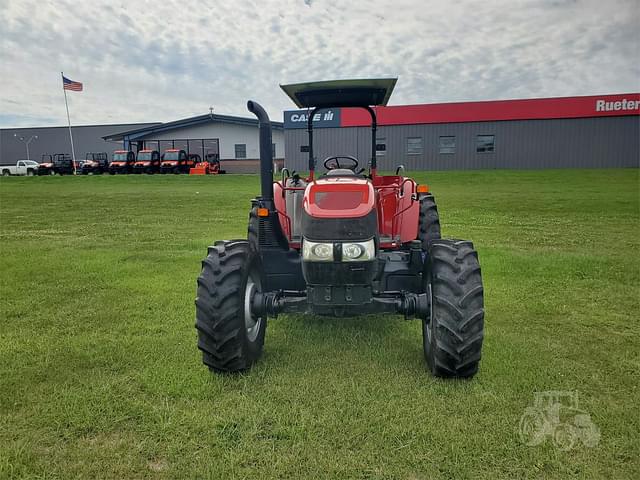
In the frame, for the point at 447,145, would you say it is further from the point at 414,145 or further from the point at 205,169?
the point at 205,169

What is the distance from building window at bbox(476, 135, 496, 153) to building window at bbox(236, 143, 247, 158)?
2102cm

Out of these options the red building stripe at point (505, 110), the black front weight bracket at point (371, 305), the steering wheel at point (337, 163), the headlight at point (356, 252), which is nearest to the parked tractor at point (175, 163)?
the red building stripe at point (505, 110)

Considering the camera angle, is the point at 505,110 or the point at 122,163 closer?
the point at 505,110

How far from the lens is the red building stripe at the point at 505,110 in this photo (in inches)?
1188

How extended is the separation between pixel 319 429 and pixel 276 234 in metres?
1.72

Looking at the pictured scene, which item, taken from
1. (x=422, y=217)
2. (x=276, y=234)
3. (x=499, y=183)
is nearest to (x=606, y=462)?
(x=276, y=234)

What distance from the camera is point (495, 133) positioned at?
1260 inches

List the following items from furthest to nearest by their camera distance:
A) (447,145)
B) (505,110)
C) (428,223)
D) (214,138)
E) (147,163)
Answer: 1. (214,138)
2. (147,163)
3. (447,145)
4. (505,110)
5. (428,223)

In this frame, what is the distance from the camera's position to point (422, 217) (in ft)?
16.9

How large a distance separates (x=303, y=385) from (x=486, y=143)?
32.1m

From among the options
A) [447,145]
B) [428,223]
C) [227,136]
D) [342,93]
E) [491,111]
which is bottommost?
[428,223]

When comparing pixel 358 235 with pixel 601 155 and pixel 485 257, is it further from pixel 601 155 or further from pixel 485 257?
pixel 601 155

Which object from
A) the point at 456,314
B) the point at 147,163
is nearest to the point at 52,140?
the point at 147,163
